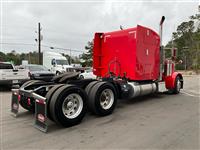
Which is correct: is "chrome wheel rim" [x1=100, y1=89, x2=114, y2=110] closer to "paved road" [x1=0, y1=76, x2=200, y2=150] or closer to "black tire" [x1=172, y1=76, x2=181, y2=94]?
"paved road" [x1=0, y1=76, x2=200, y2=150]

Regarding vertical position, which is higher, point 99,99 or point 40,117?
point 99,99

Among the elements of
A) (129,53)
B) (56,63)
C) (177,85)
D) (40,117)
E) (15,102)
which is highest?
(56,63)

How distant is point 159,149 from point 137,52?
4.07 metres

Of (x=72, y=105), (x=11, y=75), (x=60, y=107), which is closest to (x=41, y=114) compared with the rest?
(x=60, y=107)

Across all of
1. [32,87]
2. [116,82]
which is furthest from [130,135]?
[32,87]

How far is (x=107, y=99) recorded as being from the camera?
557cm

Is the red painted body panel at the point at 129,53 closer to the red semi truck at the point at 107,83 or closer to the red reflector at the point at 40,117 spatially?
the red semi truck at the point at 107,83

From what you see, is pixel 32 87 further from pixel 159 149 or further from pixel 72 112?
pixel 159 149

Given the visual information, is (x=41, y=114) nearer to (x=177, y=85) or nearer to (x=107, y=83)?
(x=107, y=83)

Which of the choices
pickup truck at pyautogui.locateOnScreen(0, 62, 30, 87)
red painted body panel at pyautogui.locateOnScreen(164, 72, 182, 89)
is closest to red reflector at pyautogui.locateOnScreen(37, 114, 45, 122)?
red painted body panel at pyautogui.locateOnScreen(164, 72, 182, 89)

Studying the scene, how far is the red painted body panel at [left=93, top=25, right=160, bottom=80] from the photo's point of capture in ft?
22.0

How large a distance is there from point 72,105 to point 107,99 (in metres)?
1.39

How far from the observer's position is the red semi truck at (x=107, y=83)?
423cm

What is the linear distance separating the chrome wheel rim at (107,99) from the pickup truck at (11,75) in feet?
22.6
